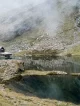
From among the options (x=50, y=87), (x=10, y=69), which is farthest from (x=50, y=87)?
(x=10, y=69)

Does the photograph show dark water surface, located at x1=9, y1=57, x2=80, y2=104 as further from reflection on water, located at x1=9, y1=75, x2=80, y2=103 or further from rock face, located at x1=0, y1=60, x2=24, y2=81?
rock face, located at x1=0, y1=60, x2=24, y2=81

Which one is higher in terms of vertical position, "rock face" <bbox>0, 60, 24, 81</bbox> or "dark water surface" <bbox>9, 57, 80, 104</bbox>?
"rock face" <bbox>0, 60, 24, 81</bbox>

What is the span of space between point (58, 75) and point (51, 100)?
4464 cm

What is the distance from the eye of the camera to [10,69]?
110 m

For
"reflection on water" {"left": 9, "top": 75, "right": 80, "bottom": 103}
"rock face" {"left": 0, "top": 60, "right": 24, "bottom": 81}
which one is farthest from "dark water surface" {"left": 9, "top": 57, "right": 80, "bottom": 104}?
"rock face" {"left": 0, "top": 60, "right": 24, "bottom": 81}

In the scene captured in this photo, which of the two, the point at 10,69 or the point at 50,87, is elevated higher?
the point at 10,69

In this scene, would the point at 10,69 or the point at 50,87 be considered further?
the point at 10,69

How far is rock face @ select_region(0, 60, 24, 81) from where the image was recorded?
103 m

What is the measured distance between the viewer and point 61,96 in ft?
239

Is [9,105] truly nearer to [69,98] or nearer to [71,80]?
[69,98]

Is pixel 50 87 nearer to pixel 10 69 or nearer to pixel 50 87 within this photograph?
pixel 50 87

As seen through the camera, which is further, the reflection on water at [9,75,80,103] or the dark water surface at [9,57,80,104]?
the reflection on water at [9,75,80,103]

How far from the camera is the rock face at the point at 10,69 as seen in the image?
10348 cm

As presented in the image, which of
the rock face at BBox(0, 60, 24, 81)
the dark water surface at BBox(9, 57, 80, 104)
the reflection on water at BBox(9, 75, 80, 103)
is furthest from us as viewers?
the rock face at BBox(0, 60, 24, 81)
